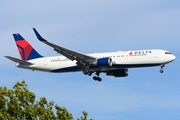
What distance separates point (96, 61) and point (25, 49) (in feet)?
52.8

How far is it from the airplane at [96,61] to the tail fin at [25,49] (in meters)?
0.19

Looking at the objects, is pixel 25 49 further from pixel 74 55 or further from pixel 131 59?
→ pixel 131 59

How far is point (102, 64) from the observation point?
51.4 m

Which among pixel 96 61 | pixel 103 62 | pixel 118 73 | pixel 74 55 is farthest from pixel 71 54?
pixel 118 73

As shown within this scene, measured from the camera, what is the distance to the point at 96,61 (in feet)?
171

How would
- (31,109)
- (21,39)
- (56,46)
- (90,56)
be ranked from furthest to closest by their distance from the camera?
(21,39) → (90,56) → (56,46) → (31,109)

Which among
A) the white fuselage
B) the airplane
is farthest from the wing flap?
the white fuselage

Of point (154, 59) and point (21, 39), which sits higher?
point (21, 39)

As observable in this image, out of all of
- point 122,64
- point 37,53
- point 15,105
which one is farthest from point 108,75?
point 15,105

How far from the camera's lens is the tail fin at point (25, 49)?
6038 centimetres

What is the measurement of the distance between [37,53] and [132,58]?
18.3 meters

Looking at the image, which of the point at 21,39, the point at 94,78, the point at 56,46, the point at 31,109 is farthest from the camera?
the point at 21,39

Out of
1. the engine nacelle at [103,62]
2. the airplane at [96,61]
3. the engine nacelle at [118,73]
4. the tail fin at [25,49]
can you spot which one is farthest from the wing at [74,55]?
the tail fin at [25,49]

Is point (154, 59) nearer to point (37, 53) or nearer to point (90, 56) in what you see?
point (90, 56)
